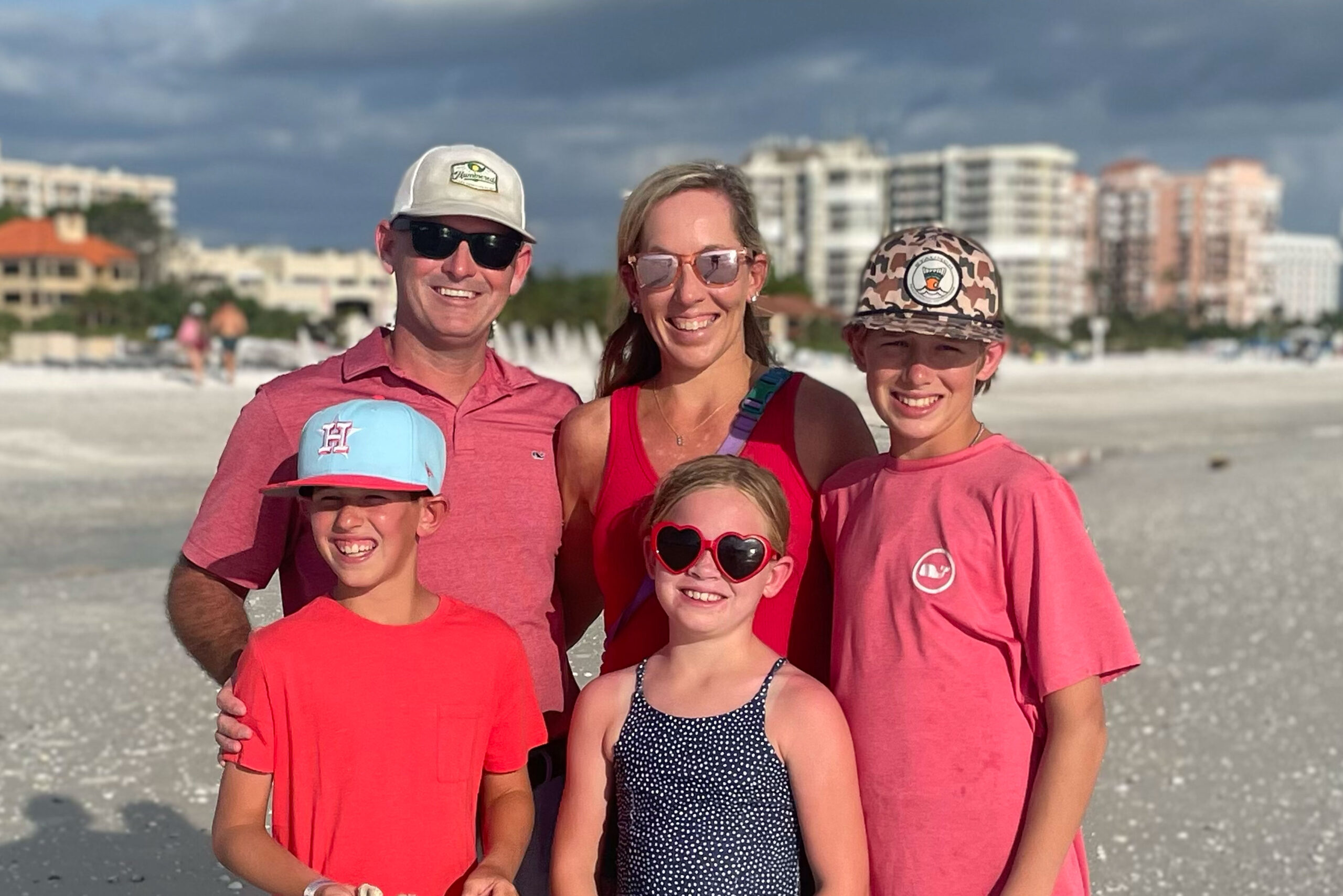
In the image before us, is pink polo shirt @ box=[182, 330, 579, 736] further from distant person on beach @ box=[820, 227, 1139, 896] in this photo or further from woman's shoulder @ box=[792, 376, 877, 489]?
distant person on beach @ box=[820, 227, 1139, 896]

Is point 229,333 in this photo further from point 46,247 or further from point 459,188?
point 46,247

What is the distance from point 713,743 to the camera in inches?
95.7

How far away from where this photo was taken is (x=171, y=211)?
154000mm

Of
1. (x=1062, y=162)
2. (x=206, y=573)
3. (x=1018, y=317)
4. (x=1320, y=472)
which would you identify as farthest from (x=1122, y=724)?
(x=1062, y=162)

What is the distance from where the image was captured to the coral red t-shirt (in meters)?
2.43

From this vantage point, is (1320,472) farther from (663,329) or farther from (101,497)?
(663,329)

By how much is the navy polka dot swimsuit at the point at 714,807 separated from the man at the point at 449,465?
0.54 meters

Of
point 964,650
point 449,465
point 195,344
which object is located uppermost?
point 449,465

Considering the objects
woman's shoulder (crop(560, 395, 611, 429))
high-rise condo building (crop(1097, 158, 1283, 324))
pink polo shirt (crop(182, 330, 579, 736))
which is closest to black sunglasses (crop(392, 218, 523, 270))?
pink polo shirt (crop(182, 330, 579, 736))

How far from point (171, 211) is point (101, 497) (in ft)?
491

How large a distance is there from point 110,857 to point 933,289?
179 inches

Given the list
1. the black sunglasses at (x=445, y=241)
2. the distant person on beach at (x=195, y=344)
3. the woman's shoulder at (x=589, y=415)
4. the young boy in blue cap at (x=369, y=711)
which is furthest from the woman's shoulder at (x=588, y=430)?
the distant person on beach at (x=195, y=344)

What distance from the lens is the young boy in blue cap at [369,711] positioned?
2.43 metres

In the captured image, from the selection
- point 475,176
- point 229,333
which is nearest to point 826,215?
point 229,333
